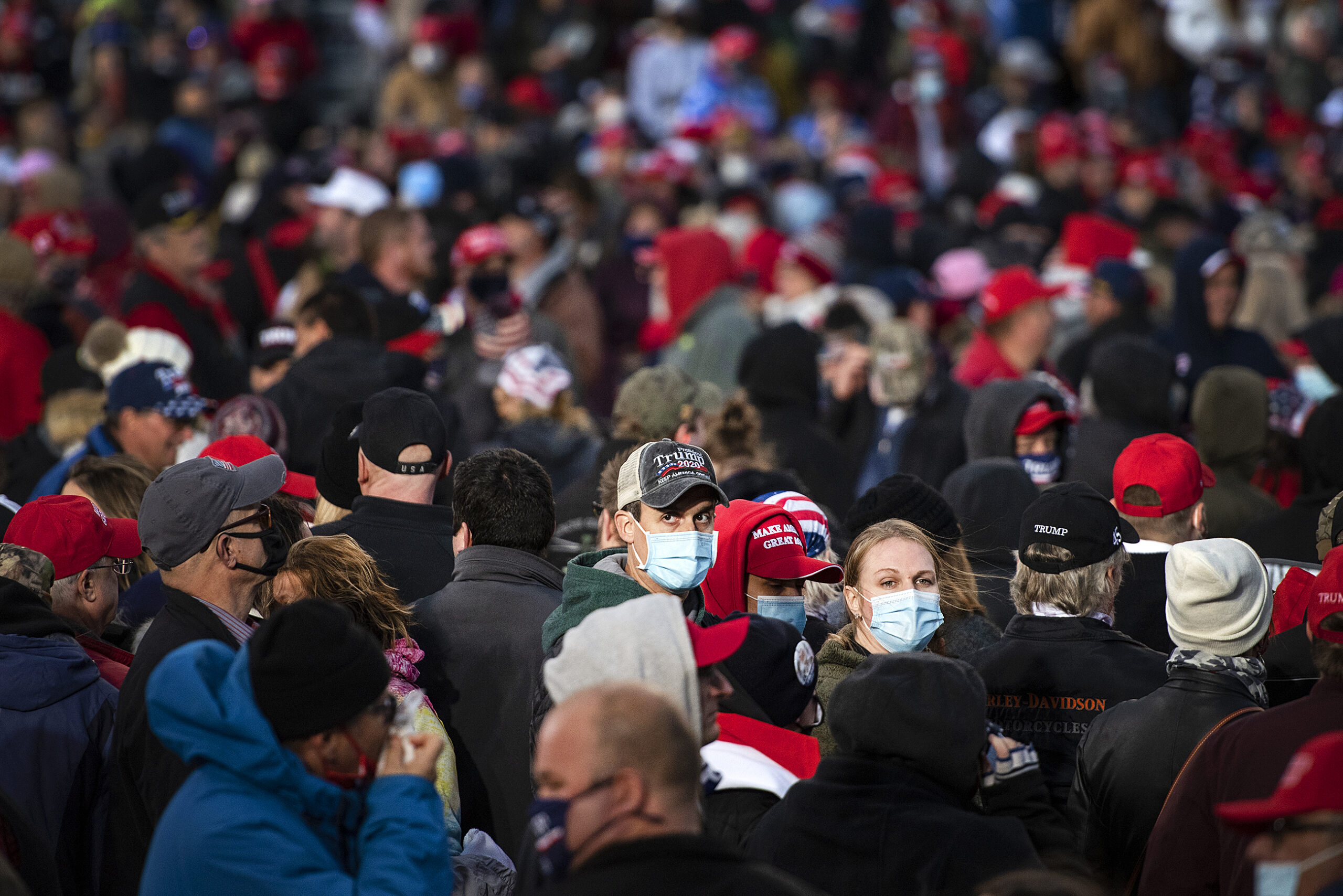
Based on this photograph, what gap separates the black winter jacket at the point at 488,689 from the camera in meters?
4.39

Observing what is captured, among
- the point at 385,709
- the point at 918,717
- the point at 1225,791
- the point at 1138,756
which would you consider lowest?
the point at 1138,756

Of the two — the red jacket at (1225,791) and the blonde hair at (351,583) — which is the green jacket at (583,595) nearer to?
the blonde hair at (351,583)

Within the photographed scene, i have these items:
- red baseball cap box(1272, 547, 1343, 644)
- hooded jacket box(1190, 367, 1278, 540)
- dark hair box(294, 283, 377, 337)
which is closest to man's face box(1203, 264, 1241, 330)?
hooded jacket box(1190, 367, 1278, 540)

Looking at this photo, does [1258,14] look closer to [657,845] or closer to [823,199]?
[823,199]

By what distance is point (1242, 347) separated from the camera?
9.09 meters

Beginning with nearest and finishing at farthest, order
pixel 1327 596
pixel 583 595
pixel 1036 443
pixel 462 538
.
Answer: pixel 1327 596, pixel 583 595, pixel 462 538, pixel 1036 443

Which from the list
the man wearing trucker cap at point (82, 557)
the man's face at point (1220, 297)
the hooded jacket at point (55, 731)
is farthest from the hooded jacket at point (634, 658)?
the man's face at point (1220, 297)

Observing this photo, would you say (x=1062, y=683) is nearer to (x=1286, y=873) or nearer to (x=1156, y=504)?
(x=1156, y=504)

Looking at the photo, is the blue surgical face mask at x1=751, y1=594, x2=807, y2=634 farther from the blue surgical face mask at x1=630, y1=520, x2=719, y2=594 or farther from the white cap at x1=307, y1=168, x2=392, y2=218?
the white cap at x1=307, y1=168, x2=392, y2=218

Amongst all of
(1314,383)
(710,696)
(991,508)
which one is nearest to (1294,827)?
(710,696)

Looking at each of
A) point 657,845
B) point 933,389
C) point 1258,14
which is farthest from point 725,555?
point 1258,14

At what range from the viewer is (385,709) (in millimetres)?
3219

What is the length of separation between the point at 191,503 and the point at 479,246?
5.57 meters

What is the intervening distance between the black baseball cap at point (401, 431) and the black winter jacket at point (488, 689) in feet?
→ 2.85
